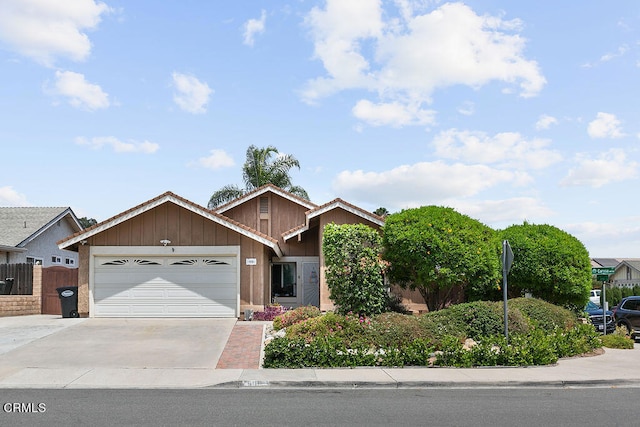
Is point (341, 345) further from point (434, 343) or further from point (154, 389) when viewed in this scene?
point (154, 389)

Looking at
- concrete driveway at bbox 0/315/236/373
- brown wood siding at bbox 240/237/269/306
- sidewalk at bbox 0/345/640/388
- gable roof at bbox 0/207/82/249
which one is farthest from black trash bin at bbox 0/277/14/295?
sidewalk at bbox 0/345/640/388

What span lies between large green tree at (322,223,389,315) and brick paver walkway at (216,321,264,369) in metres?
2.55

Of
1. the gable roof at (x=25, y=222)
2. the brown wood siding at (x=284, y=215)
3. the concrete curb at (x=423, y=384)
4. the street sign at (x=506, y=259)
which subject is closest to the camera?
the concrete curb at (x=423, y=384)

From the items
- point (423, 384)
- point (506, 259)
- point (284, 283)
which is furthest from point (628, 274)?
point (423, 384)

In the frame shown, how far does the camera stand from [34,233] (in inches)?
1059

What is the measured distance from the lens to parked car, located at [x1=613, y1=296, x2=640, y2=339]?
1922cm

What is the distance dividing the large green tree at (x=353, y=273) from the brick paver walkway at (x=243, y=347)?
2549 mm

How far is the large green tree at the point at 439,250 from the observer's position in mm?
16031

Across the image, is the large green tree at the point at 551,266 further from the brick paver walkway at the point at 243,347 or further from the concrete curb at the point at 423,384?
the brick paver walkway at the point at 243,347

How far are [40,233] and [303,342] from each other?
66.5ft

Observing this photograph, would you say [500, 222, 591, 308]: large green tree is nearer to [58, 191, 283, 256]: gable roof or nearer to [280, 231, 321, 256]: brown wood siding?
[280, 231, 321, 256]: brown wood siding

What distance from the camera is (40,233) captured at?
27.7 m

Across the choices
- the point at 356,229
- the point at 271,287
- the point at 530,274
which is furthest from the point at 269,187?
the point at 530,274

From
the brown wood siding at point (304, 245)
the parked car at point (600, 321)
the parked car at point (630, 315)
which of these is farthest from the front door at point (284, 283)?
the parked car at point (630, 315)
